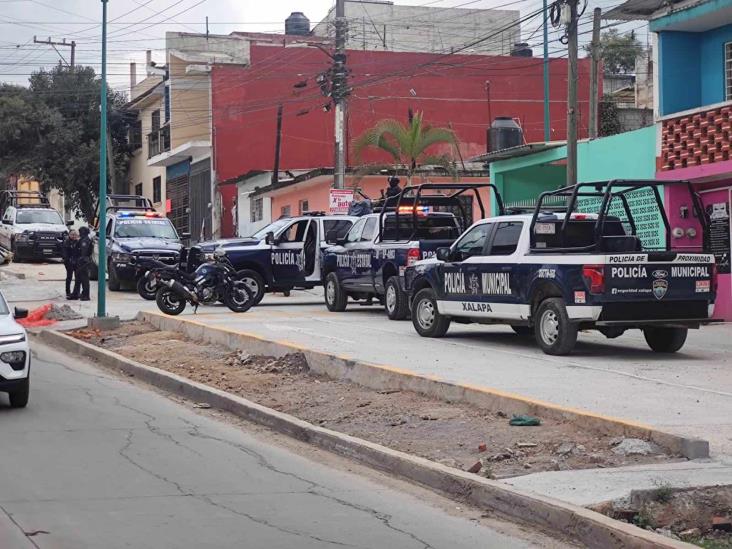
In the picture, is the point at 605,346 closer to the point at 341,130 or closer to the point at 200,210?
the point at 341,130

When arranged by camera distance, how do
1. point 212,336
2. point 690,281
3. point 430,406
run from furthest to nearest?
point 212,336 → point 690,281 → point 430,406

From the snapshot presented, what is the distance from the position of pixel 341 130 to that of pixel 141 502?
74.0ft

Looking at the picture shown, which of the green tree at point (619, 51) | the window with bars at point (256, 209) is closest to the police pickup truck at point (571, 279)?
the window with bars at point (256, 209)

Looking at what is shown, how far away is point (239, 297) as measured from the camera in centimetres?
2338

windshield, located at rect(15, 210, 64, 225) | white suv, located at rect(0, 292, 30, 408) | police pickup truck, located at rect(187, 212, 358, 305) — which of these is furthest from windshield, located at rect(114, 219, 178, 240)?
white suv, located at rect(0, 292, 30, 408)

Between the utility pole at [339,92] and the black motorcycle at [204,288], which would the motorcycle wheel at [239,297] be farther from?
the utility pole at [339,92]

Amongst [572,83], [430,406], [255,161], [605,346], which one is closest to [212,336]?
[605,346]

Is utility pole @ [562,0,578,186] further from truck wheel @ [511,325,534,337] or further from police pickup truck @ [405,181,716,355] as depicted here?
police pickup truck @ [405,181,716,355]

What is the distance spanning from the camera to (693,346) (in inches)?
671

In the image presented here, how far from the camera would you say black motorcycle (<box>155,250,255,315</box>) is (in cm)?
2239

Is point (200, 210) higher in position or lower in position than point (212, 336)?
higher

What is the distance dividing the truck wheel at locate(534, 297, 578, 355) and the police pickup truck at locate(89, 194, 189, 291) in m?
14.2

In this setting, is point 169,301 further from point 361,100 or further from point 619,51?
point 619,51

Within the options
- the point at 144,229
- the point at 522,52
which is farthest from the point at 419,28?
the point at 144,229
